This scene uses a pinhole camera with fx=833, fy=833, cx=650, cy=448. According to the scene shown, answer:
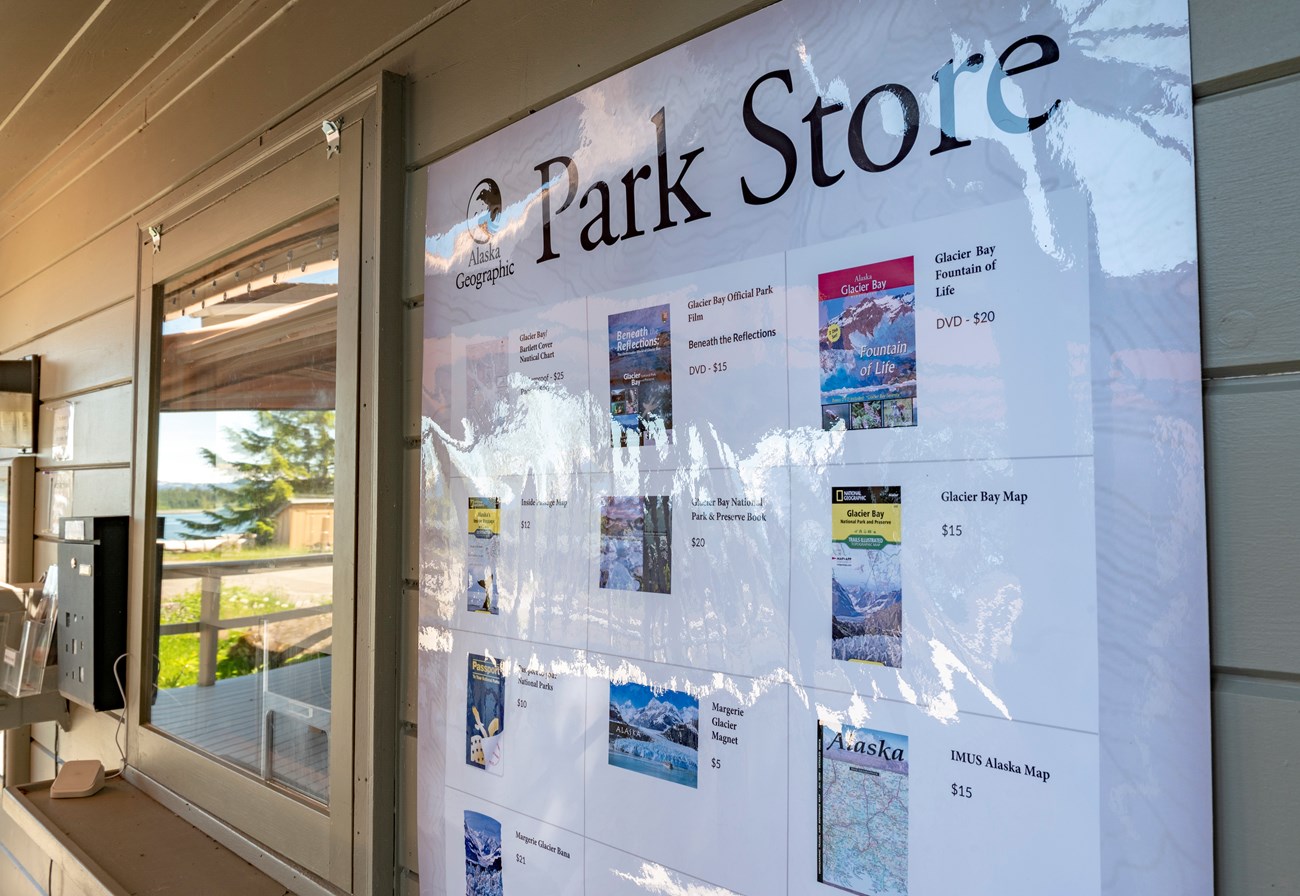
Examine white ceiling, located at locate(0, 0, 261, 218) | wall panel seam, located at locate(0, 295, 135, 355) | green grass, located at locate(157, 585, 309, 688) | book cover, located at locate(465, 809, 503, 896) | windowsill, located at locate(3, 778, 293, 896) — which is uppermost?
white ceiling, located at locate(0, 0, 261, 218)

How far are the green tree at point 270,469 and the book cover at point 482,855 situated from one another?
702 mm

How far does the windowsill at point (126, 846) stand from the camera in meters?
1.71

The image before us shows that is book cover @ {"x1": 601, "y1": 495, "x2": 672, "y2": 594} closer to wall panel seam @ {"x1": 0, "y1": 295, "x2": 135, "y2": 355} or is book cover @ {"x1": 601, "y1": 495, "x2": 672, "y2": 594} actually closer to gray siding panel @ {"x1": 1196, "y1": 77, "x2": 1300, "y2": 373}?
gray siding panel @ {"x1": 1196, "y1": 77, "x2": 1300, "y2": 373}

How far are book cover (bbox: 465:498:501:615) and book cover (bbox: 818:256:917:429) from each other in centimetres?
61

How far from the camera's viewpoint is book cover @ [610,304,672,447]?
1.08 m

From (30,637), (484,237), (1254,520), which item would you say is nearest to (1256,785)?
(1254,520)

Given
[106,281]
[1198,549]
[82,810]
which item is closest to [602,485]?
[1198,549]

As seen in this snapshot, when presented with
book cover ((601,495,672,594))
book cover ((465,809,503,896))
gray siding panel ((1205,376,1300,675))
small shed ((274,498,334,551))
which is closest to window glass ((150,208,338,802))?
small shed ((274,498,334,551))

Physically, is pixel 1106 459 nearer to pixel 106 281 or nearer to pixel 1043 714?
pixel 1043 714

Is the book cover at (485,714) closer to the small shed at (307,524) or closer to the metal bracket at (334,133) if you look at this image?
the small shed at (307,524)

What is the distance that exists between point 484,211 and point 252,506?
1033 millimetres

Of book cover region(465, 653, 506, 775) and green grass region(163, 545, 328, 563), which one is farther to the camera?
green grass region(163, 545, 328, 563)

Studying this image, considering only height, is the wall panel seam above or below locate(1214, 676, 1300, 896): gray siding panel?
above

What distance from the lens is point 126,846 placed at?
1904mm
